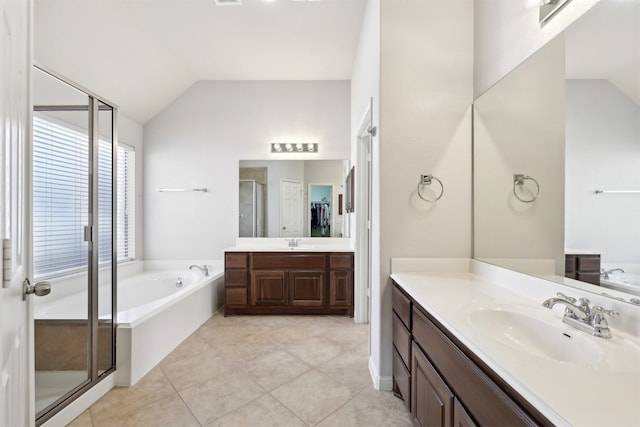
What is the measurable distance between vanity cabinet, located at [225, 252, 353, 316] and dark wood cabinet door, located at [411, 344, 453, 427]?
1.83 meters

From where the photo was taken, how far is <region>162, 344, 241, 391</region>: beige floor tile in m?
2.04

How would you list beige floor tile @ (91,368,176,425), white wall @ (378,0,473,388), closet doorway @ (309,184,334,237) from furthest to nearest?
closet doorway @ (309,184,334,237)
white wall @ (378,0,473,388)
beige floor tile @ (91,368,176,425)

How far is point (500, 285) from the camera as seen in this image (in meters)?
1.54

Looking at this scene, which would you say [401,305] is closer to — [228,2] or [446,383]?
[446,383]

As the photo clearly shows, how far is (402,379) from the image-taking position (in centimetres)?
163

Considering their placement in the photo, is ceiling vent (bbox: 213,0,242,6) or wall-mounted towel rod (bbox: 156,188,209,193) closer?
ceiling vent (bbox: 213,0,242,6)

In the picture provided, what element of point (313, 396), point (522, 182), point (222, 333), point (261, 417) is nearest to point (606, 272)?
point (522, 182)

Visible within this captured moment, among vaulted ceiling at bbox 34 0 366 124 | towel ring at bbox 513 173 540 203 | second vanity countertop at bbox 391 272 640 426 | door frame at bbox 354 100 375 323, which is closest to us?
second vanity countertop at bbox 391 272 640 426

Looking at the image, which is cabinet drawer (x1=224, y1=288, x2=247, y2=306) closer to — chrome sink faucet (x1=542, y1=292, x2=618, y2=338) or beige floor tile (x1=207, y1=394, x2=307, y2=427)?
beige floor tile (x1=207, y1=394, x2=307, y2=427)

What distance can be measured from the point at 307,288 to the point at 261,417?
164 centimetres

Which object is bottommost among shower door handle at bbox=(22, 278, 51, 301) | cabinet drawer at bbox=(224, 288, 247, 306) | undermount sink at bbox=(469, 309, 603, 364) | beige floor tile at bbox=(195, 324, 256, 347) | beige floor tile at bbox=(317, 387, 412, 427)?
beige floor tile at bbox=(195, 324, 256, 347)

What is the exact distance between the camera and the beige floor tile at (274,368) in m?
2.02

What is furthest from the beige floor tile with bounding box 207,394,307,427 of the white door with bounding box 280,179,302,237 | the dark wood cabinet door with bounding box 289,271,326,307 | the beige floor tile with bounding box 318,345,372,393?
the white door with bounding box 280,179,302,237

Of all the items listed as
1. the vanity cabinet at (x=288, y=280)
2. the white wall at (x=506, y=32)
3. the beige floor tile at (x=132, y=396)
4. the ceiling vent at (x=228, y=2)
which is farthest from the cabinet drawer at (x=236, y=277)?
the white wall at (x=506, y=32)
